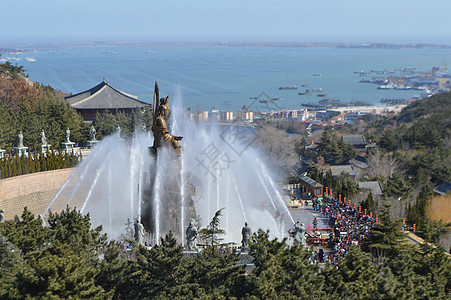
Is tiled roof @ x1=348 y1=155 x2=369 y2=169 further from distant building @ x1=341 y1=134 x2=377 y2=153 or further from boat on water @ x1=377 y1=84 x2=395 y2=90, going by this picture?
boat on water @ x1=377 y1=84 x2=395 y2=90

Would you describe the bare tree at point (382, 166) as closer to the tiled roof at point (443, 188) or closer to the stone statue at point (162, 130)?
the tiled roof at point (443, 188)

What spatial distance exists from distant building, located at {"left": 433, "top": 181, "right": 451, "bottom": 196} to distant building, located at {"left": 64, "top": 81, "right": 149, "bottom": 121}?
24.0 metres

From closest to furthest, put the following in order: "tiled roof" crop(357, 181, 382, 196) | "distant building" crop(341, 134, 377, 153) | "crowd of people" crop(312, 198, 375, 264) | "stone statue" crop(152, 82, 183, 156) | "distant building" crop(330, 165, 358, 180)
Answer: "crowd of people" crop(312, 198, 375, 264), "stone statue" crop(152, 82, 183, 156), "tiled roof" crop(357, 181, 382, 196), "distant building" crop(330, 165, 358, 180), "distant building" crop(341, 134, 377, 153)

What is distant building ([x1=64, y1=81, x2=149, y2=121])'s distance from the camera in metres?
48.1

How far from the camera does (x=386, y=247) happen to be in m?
18.0

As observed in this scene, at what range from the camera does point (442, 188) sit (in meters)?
36.5

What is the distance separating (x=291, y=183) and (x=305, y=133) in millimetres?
33338

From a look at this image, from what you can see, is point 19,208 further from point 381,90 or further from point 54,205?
point 381,90

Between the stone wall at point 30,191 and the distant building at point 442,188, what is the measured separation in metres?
22.3

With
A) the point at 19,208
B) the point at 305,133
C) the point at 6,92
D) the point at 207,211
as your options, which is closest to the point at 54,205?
the point at 19,208

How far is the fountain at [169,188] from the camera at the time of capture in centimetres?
2155

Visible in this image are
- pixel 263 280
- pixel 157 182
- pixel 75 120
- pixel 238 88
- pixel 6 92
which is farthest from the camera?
pixel 238 88

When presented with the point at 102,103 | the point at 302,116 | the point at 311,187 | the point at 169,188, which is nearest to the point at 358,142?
the point at 311,187

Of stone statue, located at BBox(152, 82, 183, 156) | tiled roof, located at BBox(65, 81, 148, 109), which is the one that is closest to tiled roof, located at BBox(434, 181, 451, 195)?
stone statue, located at BBox(152, 82, 183, 156)
